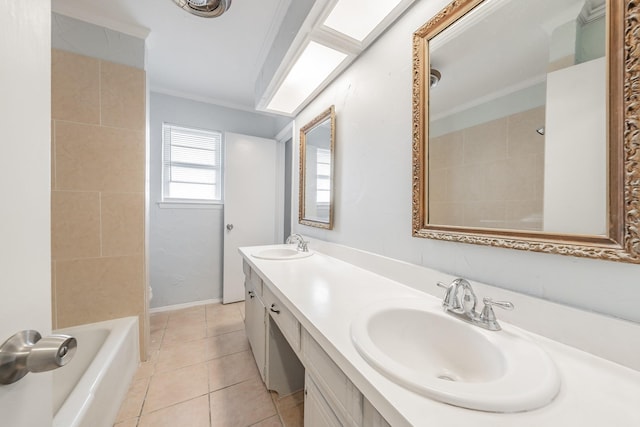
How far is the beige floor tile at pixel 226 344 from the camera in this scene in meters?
1.79

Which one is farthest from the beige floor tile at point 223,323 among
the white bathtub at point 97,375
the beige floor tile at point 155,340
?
the white bathtub at point 97,375

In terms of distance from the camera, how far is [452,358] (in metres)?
0.69

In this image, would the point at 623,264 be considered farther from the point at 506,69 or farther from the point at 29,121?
the point at 29,121

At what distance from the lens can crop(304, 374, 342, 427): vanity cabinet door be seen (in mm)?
666

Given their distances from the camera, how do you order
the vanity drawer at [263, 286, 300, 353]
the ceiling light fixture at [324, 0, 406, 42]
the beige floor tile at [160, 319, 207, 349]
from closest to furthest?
the vanity drawer at [263, 286, 300, 353]
the ceiling light fixture at [324, 0, 406, 42]
the beige floor tile at [160, 319, 207, 349]

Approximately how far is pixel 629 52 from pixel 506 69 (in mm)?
260

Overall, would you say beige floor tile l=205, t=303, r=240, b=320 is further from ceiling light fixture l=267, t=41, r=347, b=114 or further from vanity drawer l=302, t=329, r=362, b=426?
ceiling light fixture l=267, t=41, r=347, b=114

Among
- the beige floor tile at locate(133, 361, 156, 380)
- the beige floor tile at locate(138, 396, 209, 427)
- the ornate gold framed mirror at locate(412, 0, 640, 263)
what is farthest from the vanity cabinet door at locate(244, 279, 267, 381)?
the ornate gold framed mirror at locate(412, 0, 640, 263)

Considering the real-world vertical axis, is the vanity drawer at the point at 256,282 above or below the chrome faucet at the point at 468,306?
below

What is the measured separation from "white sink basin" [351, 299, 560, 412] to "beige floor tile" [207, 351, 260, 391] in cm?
125

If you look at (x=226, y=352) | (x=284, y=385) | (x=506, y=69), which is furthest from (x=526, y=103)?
(x=226, y=352)

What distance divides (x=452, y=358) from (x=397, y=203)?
2.01ft

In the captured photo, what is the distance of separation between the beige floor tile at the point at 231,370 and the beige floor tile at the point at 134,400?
361 millimetres

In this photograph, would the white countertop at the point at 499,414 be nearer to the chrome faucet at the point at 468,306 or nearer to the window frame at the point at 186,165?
the chrome faucet at the point at 468,306
